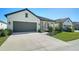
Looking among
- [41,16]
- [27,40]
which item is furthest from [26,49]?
[41,16]

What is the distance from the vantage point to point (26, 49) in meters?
6.09

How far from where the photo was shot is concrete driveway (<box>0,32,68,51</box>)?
20.1 ft

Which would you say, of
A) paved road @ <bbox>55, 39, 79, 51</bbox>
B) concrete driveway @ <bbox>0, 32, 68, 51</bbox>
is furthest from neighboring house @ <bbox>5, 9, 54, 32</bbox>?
paved road @ <bbox>55, 39, 79, 51</bbox>

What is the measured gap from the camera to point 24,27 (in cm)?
685

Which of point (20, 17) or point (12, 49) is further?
point (20, 17)

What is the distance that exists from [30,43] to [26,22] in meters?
1.14

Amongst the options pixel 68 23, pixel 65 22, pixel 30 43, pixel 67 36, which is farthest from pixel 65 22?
pixel 30 43

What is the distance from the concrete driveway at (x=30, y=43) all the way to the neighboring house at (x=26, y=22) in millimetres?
337

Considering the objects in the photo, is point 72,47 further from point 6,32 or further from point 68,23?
point 6,32

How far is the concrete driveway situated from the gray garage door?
9.0 inches

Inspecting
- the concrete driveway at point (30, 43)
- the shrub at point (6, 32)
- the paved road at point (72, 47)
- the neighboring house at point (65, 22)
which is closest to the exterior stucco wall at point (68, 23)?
the neighboring house at point (65, 22)

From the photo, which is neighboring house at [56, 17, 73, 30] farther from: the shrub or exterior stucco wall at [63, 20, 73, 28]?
the shrub

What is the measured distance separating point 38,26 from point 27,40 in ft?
3.53
